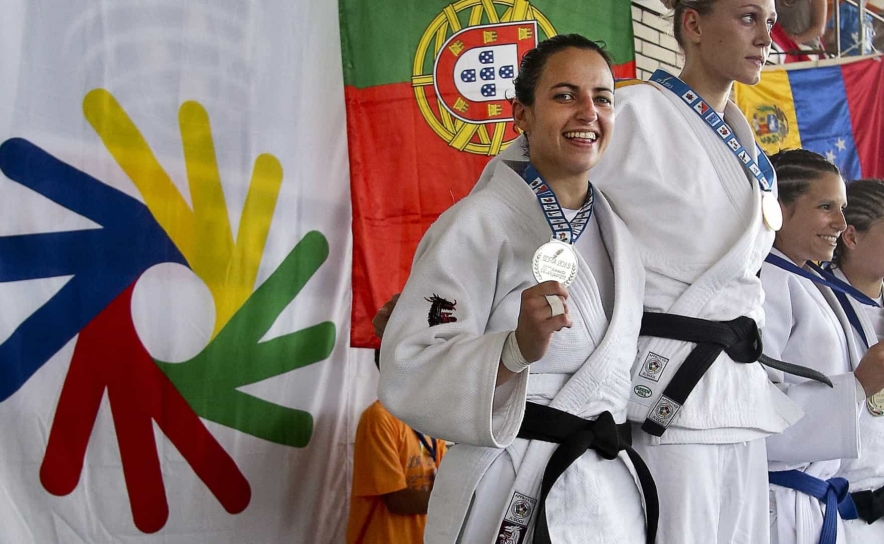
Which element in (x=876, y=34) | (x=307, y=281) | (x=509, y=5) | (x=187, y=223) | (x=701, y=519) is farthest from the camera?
(x=876, y=34)

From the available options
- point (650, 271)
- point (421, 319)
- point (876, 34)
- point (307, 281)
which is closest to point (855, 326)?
point (650, 271)

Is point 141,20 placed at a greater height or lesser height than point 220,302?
greater

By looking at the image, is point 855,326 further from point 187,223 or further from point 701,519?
point 187,223

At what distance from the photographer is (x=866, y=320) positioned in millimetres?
3051

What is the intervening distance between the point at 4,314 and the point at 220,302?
2.55 ft

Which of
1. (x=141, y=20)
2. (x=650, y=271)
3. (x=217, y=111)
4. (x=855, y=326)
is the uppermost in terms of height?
(x=141, y=20)

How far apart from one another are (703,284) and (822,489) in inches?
41.6

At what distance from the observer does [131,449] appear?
337cm

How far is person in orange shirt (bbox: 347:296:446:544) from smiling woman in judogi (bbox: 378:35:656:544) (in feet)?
6.17

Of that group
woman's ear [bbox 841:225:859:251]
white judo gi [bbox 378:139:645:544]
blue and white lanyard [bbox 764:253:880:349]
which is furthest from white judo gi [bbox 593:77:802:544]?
woman's ear [bbox 841:225:859:251]

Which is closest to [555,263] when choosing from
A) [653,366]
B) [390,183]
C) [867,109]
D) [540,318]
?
[540,318]

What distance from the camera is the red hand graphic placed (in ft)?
10.6

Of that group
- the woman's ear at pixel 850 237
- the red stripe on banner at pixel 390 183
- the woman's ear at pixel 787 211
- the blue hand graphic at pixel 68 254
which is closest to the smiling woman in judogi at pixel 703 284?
the woman's ear at pixel 787 211

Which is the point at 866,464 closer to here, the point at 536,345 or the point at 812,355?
the point at 812,355
